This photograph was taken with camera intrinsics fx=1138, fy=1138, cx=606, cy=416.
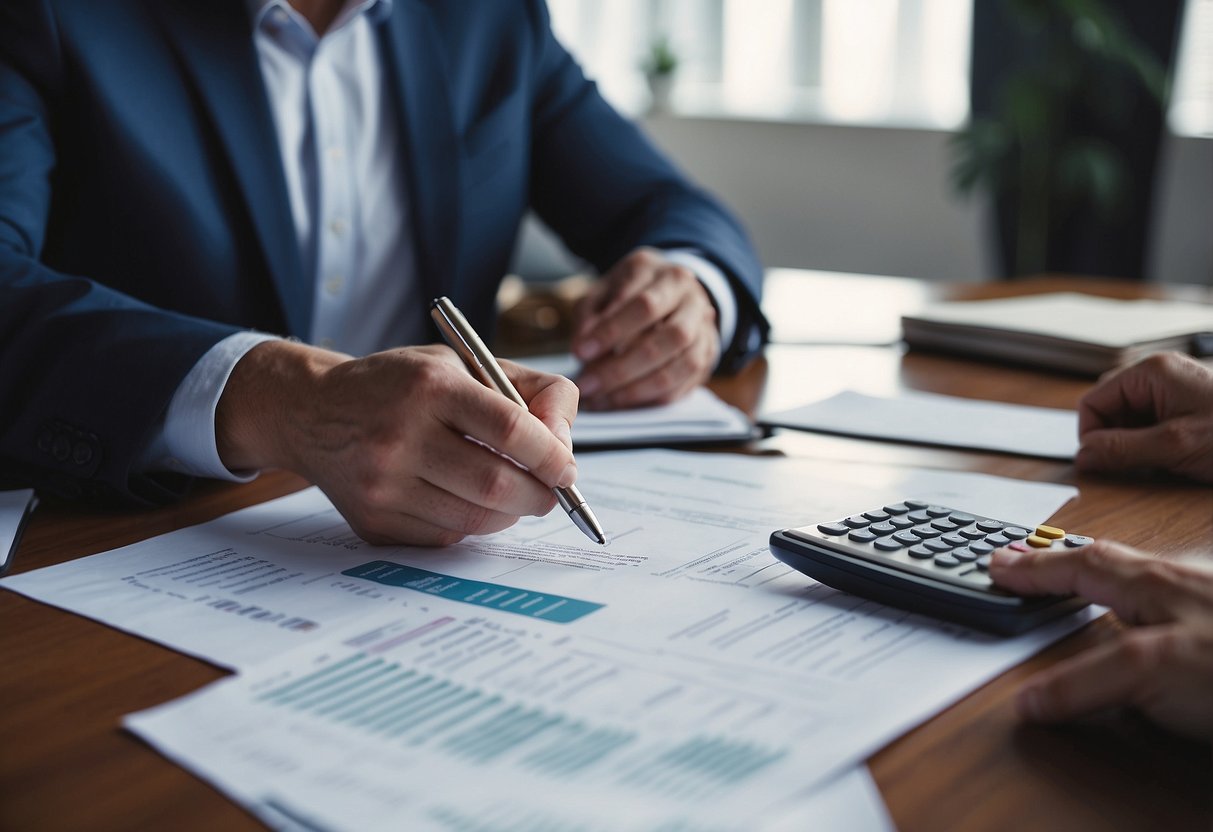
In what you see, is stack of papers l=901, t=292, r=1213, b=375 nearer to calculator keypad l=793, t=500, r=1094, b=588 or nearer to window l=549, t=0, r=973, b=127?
calculator keypad l=793, t=500, r=1094, b=588

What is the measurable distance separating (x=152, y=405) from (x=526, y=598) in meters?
0.32

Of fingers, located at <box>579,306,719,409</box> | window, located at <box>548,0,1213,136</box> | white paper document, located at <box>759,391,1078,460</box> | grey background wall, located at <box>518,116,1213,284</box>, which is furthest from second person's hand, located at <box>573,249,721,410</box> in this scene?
window, located at <box>548,0,1213,136</box>

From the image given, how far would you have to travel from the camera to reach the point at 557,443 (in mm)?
659

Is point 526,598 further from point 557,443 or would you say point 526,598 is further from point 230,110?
point 230,110

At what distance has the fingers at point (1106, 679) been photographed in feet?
1.50

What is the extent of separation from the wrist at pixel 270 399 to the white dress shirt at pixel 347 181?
1.61 feet

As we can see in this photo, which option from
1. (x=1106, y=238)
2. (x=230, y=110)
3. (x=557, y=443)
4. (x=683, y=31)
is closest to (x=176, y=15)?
(x=230, y=110)

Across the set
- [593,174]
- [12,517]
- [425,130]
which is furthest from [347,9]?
[12,517]

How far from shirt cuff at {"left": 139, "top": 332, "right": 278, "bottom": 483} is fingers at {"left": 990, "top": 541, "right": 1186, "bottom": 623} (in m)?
0.50

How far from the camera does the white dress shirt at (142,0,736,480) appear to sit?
1237 millimetres

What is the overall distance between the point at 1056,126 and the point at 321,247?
2.99m

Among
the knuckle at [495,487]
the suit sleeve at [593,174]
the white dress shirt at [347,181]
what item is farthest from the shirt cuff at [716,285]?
the knuckle at [495,487]

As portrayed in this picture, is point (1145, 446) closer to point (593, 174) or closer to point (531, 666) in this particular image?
point (531, 666)

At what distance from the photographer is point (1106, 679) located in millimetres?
459
